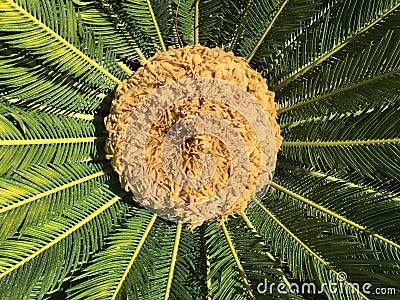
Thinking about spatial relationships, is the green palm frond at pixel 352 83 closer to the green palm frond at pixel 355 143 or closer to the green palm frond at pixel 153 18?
the green palm frond at pixel 355 143

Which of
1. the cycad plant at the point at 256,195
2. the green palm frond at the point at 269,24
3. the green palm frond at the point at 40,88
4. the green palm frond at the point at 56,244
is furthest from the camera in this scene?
the green palm frond at the point at 269,24

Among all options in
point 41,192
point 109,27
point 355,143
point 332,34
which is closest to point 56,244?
point 41,192

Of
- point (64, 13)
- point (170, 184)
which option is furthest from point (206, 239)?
point (64, 13)

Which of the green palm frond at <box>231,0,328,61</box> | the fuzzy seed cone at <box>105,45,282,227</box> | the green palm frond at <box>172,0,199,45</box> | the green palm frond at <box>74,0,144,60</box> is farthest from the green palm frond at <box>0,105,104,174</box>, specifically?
the green palm frond at <box>231,0,328,61</box>

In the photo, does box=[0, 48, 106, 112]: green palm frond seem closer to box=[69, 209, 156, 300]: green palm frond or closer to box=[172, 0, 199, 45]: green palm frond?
box=[172, 0, 199, 45]: green palm frond

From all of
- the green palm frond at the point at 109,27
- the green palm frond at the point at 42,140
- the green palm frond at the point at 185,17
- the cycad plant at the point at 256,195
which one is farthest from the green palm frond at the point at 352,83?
the green palm frond at the point at 42,140

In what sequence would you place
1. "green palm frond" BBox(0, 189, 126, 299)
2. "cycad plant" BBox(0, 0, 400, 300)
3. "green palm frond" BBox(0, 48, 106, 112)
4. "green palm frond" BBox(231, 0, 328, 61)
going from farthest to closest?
"green palm frond" BBox(231, 0, 328, 61) < "green palm frond" BBox(0, 48, 106, 112) < "cycad plant" BBox(0, 0, 400, 300) < "green palm frond" BBox(0, 189, 126, 299)
